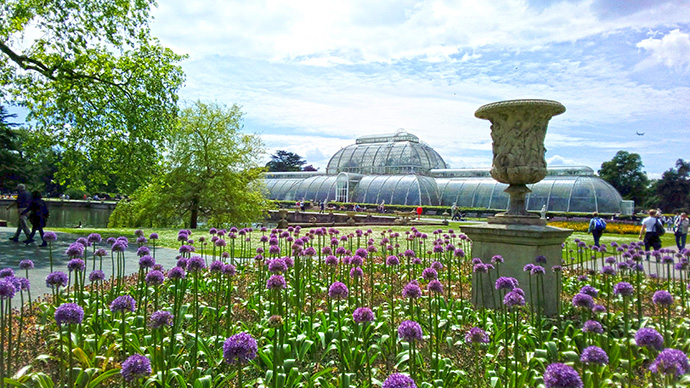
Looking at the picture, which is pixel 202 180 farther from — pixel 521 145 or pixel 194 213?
pixel 521 145

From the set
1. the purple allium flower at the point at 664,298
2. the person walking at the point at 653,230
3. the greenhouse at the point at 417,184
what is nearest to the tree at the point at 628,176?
the greenhouse at the point at 417,184

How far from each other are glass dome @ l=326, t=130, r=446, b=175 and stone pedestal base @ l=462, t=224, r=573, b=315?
4664 cm

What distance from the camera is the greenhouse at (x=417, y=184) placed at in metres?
38.9

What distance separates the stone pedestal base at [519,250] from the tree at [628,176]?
213 feet

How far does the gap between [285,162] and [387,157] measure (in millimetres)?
40256

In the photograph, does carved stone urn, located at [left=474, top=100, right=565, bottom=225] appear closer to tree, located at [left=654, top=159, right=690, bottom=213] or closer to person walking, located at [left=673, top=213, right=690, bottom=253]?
person walking, located at [left=673, top=213, right=690, bottom=253]

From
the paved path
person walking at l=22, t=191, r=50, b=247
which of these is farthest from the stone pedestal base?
person walking at l=22, t=191, r=50, b=247

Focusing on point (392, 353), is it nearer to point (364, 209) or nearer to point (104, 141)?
point (104, 141)

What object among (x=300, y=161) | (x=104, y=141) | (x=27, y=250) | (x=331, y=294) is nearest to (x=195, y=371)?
(x=331, y=294)

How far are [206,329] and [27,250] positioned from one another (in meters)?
8.13

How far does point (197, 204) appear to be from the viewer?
71.7 ft

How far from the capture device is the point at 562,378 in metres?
1.85

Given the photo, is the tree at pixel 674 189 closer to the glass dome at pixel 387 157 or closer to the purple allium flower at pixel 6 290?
the glass dome at pixel 387 157

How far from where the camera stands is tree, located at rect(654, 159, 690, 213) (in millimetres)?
58469
